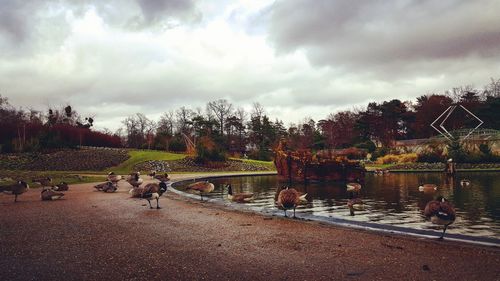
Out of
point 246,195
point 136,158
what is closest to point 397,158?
point 136,158

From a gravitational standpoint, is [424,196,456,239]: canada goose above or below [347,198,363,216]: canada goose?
above

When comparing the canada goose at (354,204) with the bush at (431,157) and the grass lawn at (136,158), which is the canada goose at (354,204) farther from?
the bush at (431,157)

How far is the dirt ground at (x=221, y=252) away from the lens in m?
6.61

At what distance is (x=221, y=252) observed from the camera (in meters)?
8.19

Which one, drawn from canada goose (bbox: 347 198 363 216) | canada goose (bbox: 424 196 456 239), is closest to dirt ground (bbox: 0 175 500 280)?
canada goose (bbox: 424 196 456 239)

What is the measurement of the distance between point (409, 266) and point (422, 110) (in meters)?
96.2

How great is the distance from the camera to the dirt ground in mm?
6605

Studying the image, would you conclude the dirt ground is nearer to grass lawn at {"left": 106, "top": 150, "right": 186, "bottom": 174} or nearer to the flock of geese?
the flock of geese

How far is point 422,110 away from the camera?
306 ft

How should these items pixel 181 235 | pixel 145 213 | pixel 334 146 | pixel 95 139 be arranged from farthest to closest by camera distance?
1. pixel 334 146
2. pixel 95 139
3. pixel 145 213
4. pixel 181 235

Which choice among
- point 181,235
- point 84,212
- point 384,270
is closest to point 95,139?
point 84,212

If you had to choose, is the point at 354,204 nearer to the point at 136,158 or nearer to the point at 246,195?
the point at 246,195

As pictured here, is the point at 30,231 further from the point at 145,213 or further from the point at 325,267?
the point at 325,267

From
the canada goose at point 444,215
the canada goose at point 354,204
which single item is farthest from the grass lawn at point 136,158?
the canada goose at point 444,215
